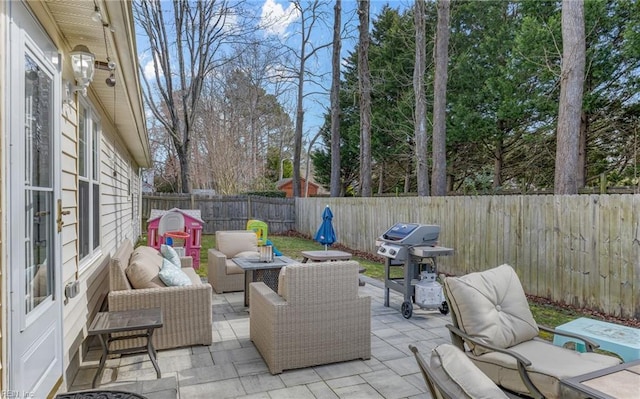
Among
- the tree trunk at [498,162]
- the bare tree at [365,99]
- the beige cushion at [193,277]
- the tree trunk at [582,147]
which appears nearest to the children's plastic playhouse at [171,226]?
the beige cushion at [193,277]

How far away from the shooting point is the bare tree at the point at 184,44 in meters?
13.0

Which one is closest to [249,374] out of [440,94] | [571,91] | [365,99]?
[571,91]

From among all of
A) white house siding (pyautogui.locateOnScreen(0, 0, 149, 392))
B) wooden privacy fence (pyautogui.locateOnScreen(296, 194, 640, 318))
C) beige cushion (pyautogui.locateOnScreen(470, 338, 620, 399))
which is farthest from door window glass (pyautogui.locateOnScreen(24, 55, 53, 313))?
wooden privacy fence (pyautogui.locateOnScreen(296, 194, 640, 318))

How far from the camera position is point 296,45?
1781 centimetres

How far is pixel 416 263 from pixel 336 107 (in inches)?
432

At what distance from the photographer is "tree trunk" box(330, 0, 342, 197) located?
48.9ft

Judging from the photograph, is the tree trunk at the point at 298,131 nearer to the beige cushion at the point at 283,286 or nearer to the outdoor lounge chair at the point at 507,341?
the beige cushion at the point at 283,286

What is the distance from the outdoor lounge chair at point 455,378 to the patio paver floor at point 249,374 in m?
1.59

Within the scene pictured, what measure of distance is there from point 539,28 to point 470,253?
7.15 m

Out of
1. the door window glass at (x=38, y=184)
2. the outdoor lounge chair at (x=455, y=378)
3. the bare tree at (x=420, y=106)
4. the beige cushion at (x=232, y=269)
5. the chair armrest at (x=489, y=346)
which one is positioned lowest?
the beige cushion at (x=232, y=269)

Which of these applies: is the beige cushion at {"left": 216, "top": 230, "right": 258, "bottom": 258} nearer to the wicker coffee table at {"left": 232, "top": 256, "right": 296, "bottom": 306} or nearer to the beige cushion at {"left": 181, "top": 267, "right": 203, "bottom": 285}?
the beige cushion at {"left": 181, "top": 267, "right": 203, "bottom": 285}

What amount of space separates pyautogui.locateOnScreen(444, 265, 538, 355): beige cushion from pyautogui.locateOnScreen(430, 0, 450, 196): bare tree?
6759 mm

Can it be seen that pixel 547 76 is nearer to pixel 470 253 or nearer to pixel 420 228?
pixel 470 253

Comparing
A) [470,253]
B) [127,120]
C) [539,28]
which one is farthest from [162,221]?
[539,28]
